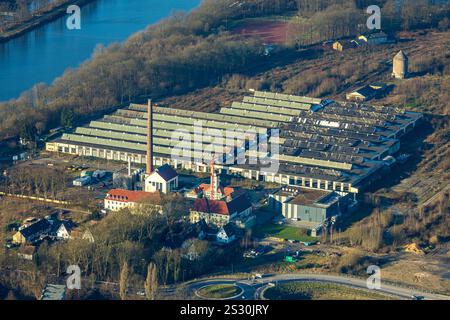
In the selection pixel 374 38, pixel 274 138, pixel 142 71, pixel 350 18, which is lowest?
pixel 274 138

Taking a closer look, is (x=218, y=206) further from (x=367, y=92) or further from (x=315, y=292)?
(x=367, y=92)

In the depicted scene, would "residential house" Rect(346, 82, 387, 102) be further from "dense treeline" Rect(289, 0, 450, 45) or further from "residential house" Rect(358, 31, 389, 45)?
"dense treeline" Rect(289, 0, 450, 45)

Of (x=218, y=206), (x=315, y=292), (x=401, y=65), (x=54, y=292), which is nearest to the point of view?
(x=54, y=292)

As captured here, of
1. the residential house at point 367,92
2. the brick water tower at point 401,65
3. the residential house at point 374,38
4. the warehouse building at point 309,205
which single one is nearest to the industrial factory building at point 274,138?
the warehouse building at point 309,205

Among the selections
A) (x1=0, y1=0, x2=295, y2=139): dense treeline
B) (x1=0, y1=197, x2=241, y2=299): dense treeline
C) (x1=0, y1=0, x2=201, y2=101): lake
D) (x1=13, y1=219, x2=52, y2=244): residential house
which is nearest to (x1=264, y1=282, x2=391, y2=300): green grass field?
(x1=0, y1=197, x2=241, y2=299): dense treeline

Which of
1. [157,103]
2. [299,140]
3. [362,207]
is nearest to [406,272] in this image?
[362,207]

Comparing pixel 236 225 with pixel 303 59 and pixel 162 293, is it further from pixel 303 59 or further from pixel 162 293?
pixel 303 59

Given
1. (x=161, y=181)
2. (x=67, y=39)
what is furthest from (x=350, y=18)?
(x=161, y=181)
